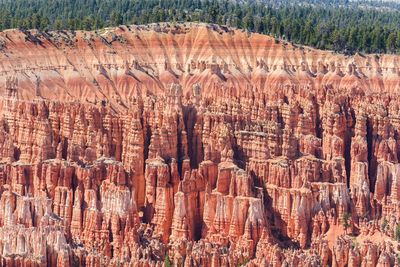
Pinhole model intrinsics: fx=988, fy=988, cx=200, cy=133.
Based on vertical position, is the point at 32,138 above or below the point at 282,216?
above

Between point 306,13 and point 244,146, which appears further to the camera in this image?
point 306,13

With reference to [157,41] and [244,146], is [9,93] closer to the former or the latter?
[244,146]

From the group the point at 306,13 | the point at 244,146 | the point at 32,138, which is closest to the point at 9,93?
the point at 32,138

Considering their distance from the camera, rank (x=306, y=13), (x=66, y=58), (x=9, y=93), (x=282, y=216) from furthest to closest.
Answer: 1. (x=306, y=13)
2. (x=66, y=58)
3. (x=9, y=93)
4. (x=282, y=216)

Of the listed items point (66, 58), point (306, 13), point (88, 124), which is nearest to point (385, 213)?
point (88, 124)

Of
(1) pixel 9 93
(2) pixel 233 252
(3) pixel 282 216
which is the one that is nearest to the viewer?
(2) pixel 233 252

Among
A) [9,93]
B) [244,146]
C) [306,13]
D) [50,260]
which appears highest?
[306,13]
